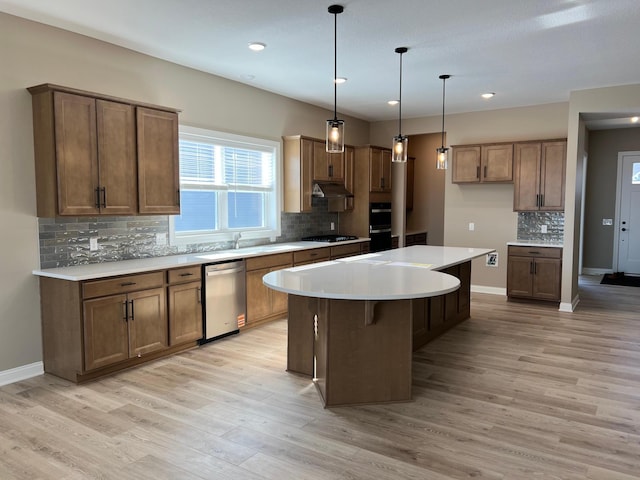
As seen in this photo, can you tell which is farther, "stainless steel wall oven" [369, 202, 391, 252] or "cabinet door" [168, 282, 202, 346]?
"stainless steel wall oven" [369, 202, 391, 252]

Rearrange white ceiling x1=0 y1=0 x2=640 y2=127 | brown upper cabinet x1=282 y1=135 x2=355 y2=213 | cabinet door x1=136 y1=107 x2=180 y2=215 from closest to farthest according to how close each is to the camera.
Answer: white ceiling x1=0 y1=0 x2=640 y2=127 → cabinet door x1=136 y1=107 x2=180 y2=215 → brown upper cabinet x1=282 y1=135 x2=355 y2=213

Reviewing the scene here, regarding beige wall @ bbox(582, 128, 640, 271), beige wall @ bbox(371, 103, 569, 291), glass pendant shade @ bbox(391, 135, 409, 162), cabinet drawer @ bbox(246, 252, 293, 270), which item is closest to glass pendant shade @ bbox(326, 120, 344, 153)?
glass pendant shade @ bbox(391, 135, 409, 162)

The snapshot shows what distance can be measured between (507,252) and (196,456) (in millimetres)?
5400

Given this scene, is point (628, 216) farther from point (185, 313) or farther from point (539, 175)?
point (185, 313)

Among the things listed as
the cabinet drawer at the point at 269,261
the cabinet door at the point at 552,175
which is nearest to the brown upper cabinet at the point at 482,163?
the cabinet door at the point at 552,175

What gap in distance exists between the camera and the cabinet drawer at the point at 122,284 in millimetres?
3549

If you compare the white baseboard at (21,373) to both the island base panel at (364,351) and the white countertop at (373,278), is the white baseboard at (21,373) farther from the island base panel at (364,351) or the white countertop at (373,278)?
the island base panel at (364,351)

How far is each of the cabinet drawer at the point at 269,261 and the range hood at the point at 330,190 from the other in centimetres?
115

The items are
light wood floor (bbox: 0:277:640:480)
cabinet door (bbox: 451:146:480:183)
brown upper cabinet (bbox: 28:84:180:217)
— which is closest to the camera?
light wood floor (bbox: 0:277:640:480)

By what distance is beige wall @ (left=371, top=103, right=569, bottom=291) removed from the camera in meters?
6.68

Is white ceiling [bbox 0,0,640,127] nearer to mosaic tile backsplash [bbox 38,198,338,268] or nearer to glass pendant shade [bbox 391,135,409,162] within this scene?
glass pendant shade [bbox 391,135,409,162]

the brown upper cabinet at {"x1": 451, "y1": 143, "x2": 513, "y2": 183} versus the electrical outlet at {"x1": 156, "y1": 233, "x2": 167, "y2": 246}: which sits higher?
the brown upper cabinet at {"x1": 451, "y1": 143, "x2": 513, "y2": 183}

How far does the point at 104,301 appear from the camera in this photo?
3.65m

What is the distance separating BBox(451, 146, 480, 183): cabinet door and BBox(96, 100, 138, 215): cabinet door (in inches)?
189
